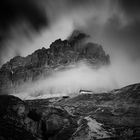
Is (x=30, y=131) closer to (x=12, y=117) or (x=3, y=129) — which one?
(x=12, y=117)

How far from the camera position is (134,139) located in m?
171

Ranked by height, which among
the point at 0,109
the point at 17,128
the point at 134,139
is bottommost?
the point at 134,139

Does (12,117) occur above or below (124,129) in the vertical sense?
above

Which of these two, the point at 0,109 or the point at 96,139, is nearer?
the point at 96,139

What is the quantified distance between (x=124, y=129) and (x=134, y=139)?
21090mm

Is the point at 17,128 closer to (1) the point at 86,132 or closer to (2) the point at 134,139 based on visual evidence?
(1) the point at 86,132

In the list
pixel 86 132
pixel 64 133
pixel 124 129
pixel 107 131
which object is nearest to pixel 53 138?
pixel 64 133

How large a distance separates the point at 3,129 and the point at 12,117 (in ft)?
85.9

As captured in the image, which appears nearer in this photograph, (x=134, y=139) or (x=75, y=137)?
(x=134, y=139)

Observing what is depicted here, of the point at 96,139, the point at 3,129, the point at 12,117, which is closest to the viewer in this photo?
the point at 3,129

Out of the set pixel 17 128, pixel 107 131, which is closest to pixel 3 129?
pixel 17 128

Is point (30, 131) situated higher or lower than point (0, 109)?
lower

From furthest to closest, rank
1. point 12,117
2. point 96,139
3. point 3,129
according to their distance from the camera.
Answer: point 12,117, point 96,139, point 3,129

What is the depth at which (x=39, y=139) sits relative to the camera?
188 metres
